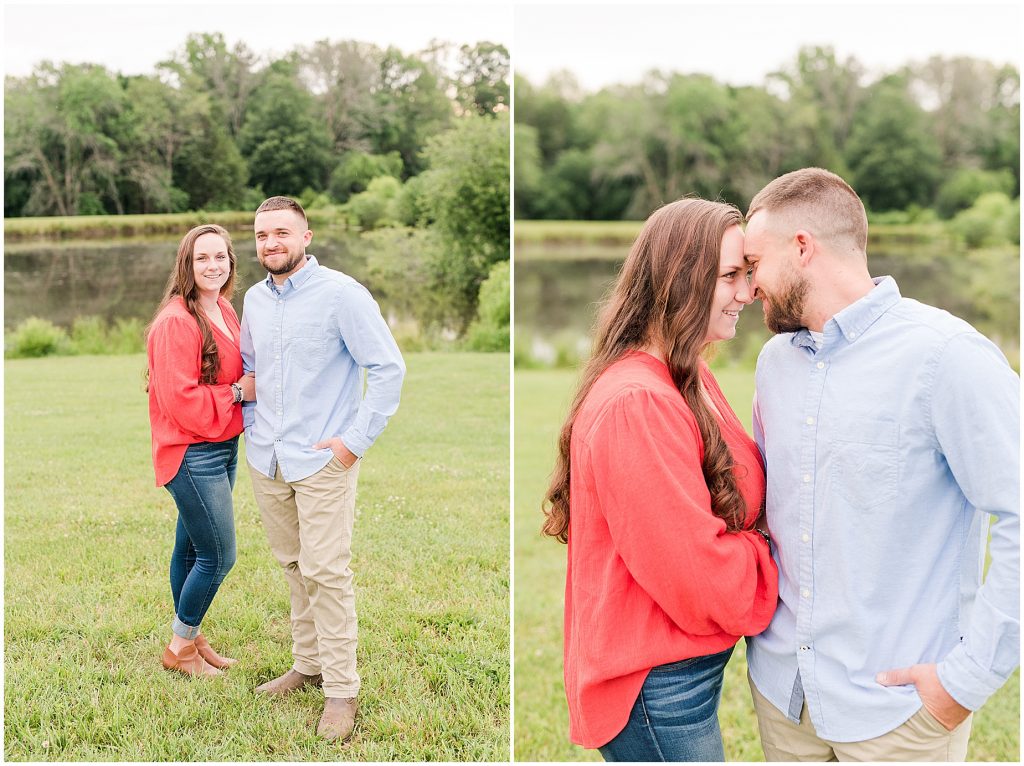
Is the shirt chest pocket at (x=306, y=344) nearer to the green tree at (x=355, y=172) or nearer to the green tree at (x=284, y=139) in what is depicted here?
the green tree at (x=284, y=139)

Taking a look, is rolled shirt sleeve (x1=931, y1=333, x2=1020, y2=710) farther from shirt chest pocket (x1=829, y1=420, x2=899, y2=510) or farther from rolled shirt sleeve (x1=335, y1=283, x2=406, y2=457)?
rolled shirt sleeve (x1=335, y1=283, x2=406, y2=457)

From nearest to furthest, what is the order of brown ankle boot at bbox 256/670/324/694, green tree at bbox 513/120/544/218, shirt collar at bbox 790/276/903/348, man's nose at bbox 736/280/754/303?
1. shirt collar at bbox 790/276/903/348
2. man's nose at bbox 736/280/754/303
3. brown ankle boot at bbox 256/670/324/694
4. green tree at bbox 513/120/544/218

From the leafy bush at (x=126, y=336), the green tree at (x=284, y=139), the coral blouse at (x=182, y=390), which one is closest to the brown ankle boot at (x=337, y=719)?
the coral blouse at (x=182, y=390)

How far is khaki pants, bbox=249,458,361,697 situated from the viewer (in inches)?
119

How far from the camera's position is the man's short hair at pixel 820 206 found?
1.90 meters

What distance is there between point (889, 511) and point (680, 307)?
61 cm

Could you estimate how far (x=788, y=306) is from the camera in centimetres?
193

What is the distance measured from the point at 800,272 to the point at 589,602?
2.89 ft

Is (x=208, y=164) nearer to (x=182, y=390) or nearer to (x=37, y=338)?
(x=37, y=338)

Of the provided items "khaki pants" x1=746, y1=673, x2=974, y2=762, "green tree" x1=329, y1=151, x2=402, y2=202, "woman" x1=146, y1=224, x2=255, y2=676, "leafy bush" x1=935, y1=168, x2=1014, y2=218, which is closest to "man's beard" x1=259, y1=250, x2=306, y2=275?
"woman" x1=146, y1=224, x2=255, y2=676

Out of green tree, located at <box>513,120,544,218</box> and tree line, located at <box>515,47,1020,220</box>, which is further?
green tree, located at <box>513,120,544,218</box>

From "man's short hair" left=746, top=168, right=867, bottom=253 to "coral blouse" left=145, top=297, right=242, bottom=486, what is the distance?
2021mm

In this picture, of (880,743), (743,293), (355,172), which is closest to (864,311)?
(743,293)

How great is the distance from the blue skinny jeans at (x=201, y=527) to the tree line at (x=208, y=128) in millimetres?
3191
